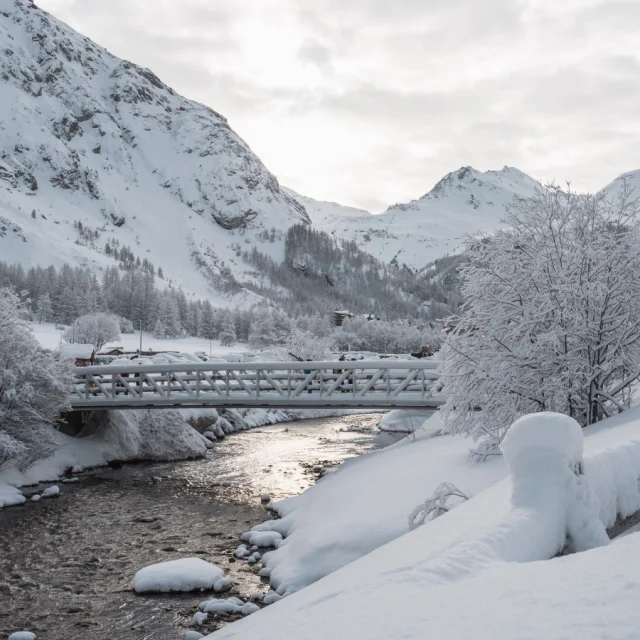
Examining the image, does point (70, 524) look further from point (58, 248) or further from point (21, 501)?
point (58, 248)

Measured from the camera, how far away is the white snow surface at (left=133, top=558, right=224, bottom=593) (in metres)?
11.6

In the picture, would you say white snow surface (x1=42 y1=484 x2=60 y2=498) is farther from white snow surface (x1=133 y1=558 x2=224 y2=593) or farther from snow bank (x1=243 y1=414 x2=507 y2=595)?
white snow surface (x1=133 y1=558 x2=224 y2=593)

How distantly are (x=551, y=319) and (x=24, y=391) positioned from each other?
16.3 meters

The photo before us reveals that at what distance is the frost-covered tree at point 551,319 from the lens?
13.2 m

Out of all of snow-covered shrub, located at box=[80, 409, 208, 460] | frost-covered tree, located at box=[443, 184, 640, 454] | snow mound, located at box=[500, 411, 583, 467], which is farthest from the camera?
snow-covered shrub, located at box=[80, 409, 208, 460]

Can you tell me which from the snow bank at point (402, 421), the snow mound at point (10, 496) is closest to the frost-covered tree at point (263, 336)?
the snow bank at point (402, 421)

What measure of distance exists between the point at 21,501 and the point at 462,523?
56.6 ft

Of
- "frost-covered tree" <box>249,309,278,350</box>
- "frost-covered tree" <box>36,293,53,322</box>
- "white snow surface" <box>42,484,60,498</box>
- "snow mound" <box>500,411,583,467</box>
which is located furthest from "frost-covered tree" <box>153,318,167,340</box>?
"snow mound" <box>500,411,583,467</box>

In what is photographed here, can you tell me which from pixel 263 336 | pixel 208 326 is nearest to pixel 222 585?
pixel 263 336

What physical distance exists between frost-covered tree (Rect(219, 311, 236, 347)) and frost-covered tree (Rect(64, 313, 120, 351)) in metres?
24.1

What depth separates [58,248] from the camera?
7608 inches

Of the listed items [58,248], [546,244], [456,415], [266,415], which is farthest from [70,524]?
[58,248]

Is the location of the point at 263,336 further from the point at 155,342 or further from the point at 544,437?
the point at 544,437

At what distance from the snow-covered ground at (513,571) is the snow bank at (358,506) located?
520 centimetres
